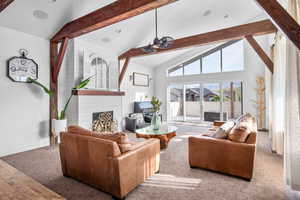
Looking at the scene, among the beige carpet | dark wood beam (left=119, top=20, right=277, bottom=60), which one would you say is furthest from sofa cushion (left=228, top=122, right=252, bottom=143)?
dark wood beam (left=119, top=20, right=277, bottom=60)

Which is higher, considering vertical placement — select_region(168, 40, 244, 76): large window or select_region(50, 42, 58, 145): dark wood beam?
select_region(168, 40, 244, 76): large window

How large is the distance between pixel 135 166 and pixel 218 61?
662 cm

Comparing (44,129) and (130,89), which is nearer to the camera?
(44,129)

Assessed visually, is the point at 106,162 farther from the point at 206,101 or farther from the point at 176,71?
the point at 176,71

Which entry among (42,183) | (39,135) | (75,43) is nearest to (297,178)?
(42,183)

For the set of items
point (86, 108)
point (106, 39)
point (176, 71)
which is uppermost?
point (106, 39)

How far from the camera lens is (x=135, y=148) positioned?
210 centimetres

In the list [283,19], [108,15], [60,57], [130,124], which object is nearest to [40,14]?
[60,57]

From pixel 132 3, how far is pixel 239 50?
18.8ft

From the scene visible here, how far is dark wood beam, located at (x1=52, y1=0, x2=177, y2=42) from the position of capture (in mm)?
2671

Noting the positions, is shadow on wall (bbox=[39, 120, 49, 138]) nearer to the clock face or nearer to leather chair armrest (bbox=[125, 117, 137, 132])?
the clock face

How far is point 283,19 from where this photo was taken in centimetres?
173

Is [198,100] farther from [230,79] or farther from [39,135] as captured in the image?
[39,135]

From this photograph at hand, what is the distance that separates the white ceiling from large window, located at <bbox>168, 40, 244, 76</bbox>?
A: 47.0 inches
